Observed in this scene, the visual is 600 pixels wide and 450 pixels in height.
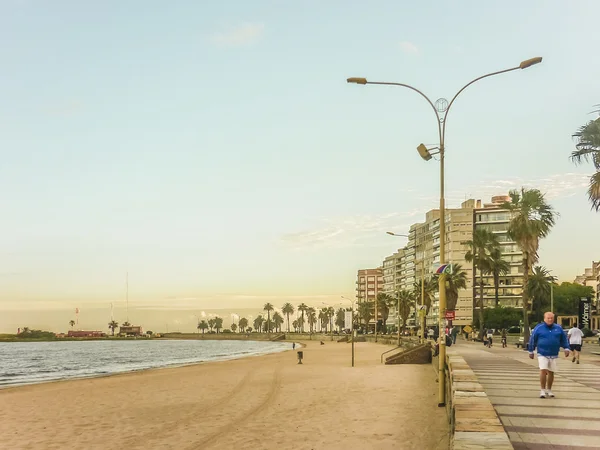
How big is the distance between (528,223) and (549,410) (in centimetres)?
4400

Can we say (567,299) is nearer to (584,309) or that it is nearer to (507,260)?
(507,260)

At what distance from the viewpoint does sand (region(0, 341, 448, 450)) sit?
48.4ft

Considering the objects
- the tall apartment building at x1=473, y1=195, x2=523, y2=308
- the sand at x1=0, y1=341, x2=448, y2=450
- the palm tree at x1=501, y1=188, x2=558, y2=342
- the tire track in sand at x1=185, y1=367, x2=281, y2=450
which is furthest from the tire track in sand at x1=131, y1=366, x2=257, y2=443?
the tall apartment building at x1=473, y1=195, x2=523, y2=308

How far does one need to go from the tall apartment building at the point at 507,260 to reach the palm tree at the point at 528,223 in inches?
3204

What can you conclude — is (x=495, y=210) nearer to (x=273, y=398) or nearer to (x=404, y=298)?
(x=404, y=298)

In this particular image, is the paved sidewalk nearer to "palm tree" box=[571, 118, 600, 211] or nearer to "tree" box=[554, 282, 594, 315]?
"palm tree" box=[571, 118, 600, 211]

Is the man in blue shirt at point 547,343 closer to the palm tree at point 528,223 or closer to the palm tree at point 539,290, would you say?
the palm tree at point 528,223

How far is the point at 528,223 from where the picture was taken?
53.3 metres

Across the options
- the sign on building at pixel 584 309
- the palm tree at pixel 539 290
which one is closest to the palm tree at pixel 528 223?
the sign on building at pixel 584 309

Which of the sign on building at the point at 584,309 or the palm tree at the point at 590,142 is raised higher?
the palm tree at the point at 590,142

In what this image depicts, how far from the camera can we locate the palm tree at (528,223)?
53.2 m

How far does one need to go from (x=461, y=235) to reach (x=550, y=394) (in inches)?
5291

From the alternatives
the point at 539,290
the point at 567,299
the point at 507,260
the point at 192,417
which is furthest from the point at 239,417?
the point at 507,260

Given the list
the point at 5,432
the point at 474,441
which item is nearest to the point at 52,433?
the point at 5,432
